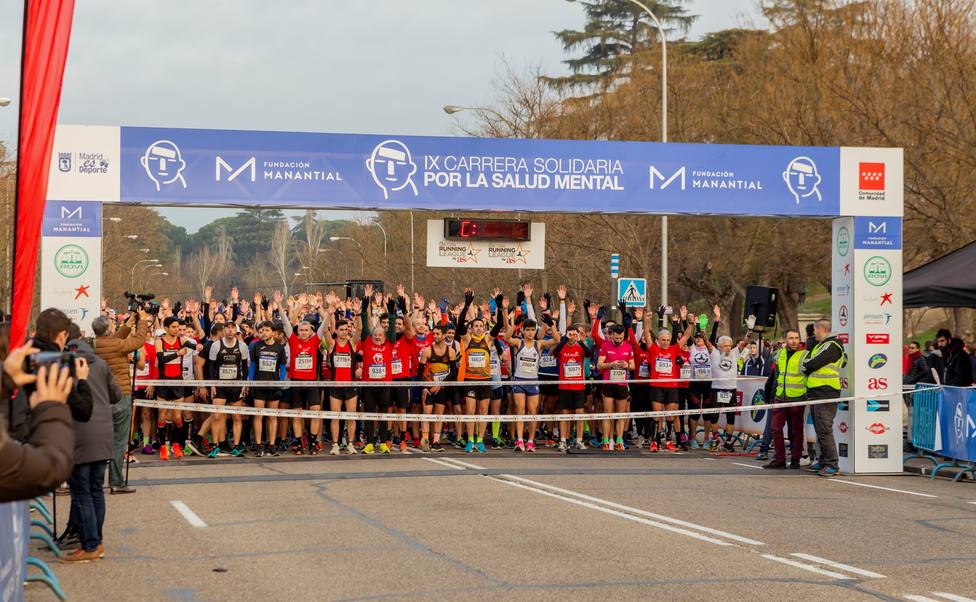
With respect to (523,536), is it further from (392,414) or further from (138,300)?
(392,414)

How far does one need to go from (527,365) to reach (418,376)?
179 cm

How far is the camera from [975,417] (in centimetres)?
1600

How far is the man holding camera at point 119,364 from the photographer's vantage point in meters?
12.6

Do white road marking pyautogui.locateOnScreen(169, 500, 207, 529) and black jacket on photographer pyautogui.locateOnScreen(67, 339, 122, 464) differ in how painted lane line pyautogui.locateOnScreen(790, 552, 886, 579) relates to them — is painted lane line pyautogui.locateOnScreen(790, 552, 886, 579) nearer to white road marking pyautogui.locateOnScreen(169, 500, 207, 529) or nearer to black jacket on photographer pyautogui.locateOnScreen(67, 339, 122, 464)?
white road marking pyautogui.locateOnScreen(169, 500, 207, 529)

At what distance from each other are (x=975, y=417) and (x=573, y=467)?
553 cm

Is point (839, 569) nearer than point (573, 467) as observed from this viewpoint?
Yes

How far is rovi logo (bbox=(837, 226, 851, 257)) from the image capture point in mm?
17234

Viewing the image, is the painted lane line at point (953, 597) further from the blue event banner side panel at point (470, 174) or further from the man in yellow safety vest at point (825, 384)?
the blue event banner side panel at point (470, 174)

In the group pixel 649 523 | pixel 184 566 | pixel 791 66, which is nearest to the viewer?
pixel 184 566

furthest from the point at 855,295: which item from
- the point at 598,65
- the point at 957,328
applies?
the point at 598,65

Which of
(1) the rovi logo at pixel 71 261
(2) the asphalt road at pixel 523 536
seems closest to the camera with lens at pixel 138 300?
(1) the rovi logo at pixel 71 261

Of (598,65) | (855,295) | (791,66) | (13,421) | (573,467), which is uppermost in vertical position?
(598,65)

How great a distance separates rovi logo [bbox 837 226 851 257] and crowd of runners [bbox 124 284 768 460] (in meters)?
3.47

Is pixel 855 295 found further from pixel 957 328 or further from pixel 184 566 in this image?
pixel 957 328
